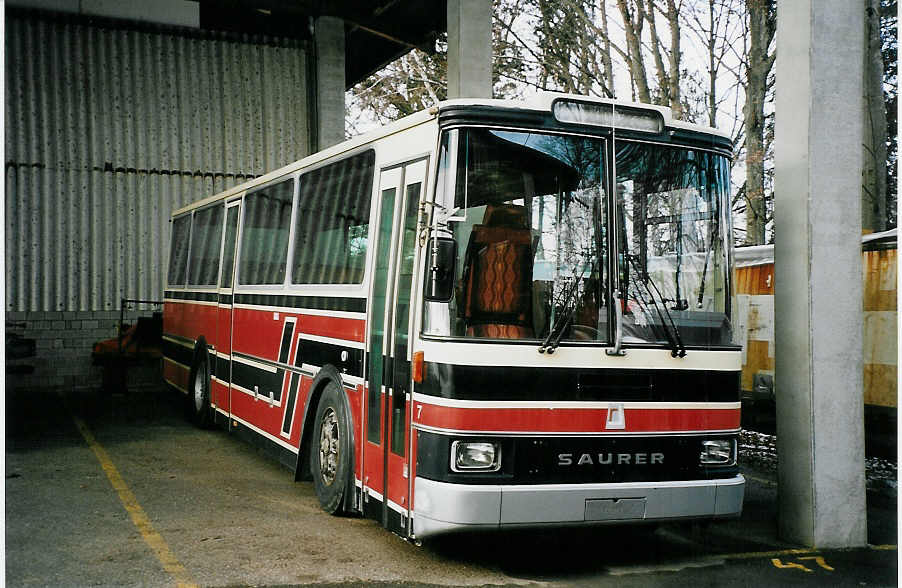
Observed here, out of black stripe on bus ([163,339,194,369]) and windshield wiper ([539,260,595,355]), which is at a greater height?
windshield wiper ([539,260,595,355])

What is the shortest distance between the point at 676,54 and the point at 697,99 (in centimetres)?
156

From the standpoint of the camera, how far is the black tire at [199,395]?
1220 cm

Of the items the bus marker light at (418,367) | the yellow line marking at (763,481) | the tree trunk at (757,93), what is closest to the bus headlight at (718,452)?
the bus marker light at (418,367)

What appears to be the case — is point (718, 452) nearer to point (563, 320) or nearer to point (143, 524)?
point (563, 320)

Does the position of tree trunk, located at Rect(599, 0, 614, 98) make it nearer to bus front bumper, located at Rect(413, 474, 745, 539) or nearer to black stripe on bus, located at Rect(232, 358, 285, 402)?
black stripe on bus, located at Rect(232, 358, 285, 402)

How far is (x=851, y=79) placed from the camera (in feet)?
24.3

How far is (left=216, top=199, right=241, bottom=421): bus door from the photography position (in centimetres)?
1119

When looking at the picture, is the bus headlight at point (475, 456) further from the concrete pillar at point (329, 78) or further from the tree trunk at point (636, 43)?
the tree trunk at point (636, 43)

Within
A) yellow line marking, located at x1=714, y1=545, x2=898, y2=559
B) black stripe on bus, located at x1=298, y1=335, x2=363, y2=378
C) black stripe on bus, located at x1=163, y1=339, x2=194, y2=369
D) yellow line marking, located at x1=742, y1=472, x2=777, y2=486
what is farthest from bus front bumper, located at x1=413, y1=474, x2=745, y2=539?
black stripe on bus, located at x1=163, y1=339, x2=194, y2=369

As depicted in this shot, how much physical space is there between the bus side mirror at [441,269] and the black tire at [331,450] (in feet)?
6.21

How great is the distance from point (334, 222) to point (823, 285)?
12.7 ft

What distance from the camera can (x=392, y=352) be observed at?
21.9ft

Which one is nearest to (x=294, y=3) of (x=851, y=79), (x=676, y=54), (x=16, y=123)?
(x=16, y=123)

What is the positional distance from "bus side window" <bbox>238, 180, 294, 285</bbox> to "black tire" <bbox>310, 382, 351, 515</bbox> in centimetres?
184
